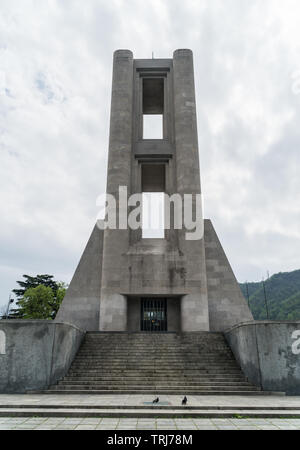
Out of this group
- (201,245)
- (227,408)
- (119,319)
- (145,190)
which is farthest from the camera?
(145,190)

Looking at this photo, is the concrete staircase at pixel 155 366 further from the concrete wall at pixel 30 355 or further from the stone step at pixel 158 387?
the concrete wall at pixel 30 355

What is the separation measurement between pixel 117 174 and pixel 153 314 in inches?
425

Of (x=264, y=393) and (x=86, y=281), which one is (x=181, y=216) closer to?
(x=86, y=281)

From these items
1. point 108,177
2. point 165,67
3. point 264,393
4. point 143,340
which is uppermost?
point 165,67

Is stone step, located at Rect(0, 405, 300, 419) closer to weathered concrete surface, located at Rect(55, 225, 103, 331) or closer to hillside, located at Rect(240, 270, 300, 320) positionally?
weathered concrete surface, located at Rect(55, 225, 103, 331)

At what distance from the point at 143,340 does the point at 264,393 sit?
6.48 meters

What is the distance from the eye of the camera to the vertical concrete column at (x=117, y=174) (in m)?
20.6

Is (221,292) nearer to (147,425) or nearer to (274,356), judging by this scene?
(274,356)

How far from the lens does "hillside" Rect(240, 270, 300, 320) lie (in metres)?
62.5

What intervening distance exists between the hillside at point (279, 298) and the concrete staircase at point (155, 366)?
50137 millimetres

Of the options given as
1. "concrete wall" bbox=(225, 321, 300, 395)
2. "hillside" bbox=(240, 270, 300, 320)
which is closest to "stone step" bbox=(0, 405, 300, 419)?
"concrete wall" bbox=(225, 321, 300, 395)
